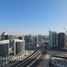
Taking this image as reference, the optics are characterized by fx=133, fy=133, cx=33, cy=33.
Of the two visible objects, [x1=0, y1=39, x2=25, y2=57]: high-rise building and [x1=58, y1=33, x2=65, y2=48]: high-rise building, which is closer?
[x1=0, y1=39, x2=25, y2=57]: high-rise building

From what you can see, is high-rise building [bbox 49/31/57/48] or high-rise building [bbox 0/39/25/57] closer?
high-rise building [bbox 0/39/25/57]

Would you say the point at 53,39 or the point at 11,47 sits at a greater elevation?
the point at 53,39

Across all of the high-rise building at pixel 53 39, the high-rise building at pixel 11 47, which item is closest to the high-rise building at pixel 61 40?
the high-rise building at pixel 53 39

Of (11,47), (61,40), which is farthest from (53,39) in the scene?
(11,47)

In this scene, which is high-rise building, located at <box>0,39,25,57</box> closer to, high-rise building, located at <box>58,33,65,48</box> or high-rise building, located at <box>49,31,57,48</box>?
high-rise building, located at <box>58,33,65,48</box>

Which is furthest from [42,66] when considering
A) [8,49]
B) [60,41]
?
[60,41]

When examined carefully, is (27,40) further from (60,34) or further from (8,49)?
(8,49)

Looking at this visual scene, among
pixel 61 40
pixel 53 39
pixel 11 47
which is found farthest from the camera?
pixel 53 39

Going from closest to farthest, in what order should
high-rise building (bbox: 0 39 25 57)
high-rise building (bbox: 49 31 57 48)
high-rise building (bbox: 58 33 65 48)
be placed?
high-rise building (bbox: 0 39 25 57)
high-rise building (bbox: 58 33 65 48)
high-rise building (bbox: 49 31 57 48)

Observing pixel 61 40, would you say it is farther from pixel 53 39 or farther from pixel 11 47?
pixel 11 47

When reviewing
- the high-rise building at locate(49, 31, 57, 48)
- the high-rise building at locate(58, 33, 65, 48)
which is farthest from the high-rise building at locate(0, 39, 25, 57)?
the high-rise building at locate(49, 31, 57, 48)

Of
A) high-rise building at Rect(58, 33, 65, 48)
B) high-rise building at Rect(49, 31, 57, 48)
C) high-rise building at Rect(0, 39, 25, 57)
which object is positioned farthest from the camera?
high-rise building at Rect(49, 31, 57, 48)
